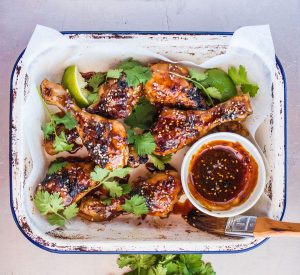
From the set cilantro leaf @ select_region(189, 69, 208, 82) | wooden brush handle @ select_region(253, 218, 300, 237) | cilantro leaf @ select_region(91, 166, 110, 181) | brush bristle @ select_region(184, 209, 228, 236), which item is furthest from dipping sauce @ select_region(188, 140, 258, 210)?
cilantro leaf @ select_region(91, 166, 110, 181)

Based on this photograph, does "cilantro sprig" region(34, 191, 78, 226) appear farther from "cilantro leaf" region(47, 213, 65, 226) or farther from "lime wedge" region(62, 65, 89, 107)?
"lime wedge" region(62, 65, 89, 107)

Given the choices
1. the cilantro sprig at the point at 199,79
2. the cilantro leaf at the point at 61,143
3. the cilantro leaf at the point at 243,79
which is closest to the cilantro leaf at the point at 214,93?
the cilantro sprig at the point at 199,79

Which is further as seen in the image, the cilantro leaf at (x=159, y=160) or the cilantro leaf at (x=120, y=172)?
the cilantro leaf at (x=159, y=160)

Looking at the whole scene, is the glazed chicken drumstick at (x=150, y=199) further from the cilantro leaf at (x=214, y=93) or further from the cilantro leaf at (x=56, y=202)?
the cilantro leaf at (x=214, y=93)

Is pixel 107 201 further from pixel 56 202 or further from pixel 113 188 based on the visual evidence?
pixel 56 202

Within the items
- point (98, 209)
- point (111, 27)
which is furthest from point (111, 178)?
point (111, 27)

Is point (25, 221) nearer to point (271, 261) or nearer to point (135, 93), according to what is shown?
point (135, 93)
